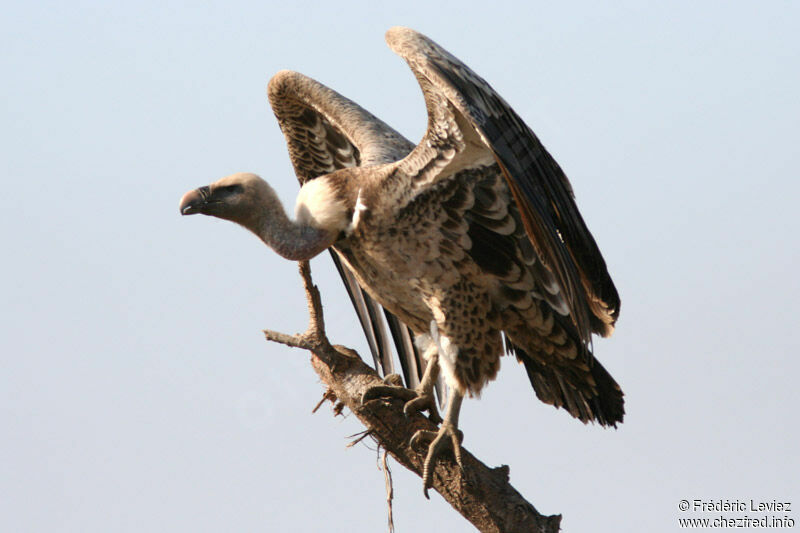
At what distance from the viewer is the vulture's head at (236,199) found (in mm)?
5977

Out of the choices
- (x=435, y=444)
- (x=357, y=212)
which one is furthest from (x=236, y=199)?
(x=435, y=444)

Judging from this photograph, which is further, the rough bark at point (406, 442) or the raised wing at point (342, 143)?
the raised wing at point (342, 143)

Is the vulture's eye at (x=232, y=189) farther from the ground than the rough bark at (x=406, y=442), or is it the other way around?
the vulture's eye at (x=232, y=189)

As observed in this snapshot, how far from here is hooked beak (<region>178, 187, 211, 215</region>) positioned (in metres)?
5.90

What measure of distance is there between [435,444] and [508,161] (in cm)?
177

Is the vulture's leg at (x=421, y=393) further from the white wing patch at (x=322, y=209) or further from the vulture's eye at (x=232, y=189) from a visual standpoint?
the vulture's eye at (x=232, y=189)

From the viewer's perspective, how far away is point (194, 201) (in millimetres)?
5914

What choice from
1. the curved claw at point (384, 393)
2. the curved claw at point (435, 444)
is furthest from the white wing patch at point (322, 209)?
the curved claw at point (435, 444)

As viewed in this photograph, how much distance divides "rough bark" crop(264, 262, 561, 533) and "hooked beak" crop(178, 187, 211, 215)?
2.35 ft

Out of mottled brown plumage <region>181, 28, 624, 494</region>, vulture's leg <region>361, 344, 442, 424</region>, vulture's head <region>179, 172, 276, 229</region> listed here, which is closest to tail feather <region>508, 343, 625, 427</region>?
A: mottled brown plumage <region>181, 28, 624, 494</region>

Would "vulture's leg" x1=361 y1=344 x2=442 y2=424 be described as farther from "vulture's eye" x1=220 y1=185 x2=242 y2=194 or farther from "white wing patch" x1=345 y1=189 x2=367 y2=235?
"vulture's eye" x1=220 y1=185 x2=242 y2=194

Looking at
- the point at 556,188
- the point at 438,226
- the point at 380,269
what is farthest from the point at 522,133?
the point at 380,269

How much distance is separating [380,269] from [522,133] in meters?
1.20

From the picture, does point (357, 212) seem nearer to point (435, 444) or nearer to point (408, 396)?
point (408, 396)
